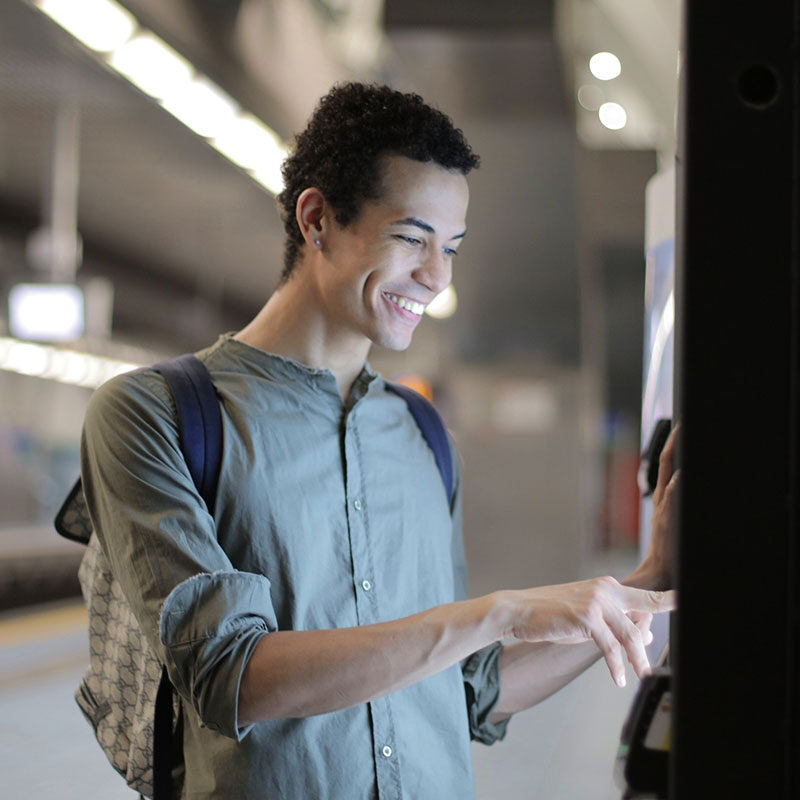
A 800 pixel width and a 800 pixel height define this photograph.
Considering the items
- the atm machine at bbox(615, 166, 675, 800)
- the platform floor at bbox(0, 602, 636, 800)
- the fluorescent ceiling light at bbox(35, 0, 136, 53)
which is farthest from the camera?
the platform floor at bbox(0, 602, 636, 800)

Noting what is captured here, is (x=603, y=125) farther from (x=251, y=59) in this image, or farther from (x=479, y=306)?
(x=251, y=59)

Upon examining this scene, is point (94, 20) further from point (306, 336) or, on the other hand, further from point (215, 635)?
point (215, 635)

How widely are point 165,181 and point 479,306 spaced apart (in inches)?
127

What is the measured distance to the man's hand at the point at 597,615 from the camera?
87 cm

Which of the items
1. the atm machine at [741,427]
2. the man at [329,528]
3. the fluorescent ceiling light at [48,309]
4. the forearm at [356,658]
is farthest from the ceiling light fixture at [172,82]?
the fluorescent ceiling light at [48,309]

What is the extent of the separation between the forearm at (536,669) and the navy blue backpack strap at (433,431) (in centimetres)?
27

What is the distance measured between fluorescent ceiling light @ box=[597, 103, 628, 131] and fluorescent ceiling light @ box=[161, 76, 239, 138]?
837 cm

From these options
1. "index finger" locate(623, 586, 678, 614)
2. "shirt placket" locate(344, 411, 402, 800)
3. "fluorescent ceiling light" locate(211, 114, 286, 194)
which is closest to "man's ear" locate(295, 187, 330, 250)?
"shirt placket" locate(344, 411, 402, 800)

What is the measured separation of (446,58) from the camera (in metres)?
5.57

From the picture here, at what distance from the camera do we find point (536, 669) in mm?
1545

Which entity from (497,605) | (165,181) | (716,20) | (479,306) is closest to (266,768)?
(497,605)

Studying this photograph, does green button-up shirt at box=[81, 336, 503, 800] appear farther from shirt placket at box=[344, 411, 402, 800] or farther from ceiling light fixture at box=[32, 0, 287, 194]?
ceiling light fixture at box=[32, 0, 287, 194]

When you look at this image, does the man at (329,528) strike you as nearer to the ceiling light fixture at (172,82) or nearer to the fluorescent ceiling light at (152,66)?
the ceiling light fixture at (172,82)

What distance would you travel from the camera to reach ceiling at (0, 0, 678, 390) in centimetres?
520
